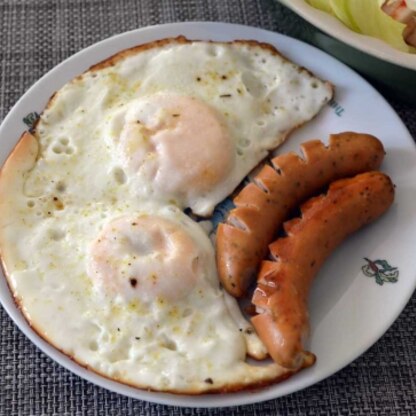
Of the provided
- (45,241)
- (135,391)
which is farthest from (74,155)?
(135,391)

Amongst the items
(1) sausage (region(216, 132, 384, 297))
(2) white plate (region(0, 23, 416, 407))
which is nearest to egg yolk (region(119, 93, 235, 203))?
(1) sausage (region(216, 132, 384, 297))

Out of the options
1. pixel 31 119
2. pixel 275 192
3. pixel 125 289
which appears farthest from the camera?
pixel 31 119

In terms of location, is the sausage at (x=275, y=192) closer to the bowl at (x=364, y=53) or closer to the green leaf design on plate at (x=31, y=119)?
the bowl at (x=364, y=53)

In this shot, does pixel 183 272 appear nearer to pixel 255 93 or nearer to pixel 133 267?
pixel 133 267

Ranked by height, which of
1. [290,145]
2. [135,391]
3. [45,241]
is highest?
[290,145]

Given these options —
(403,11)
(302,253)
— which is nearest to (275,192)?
(302,253)

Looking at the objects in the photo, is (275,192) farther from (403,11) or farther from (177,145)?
(403,11)

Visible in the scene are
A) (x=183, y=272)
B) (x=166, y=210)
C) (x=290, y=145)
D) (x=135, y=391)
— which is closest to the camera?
(x=135, y=391)
